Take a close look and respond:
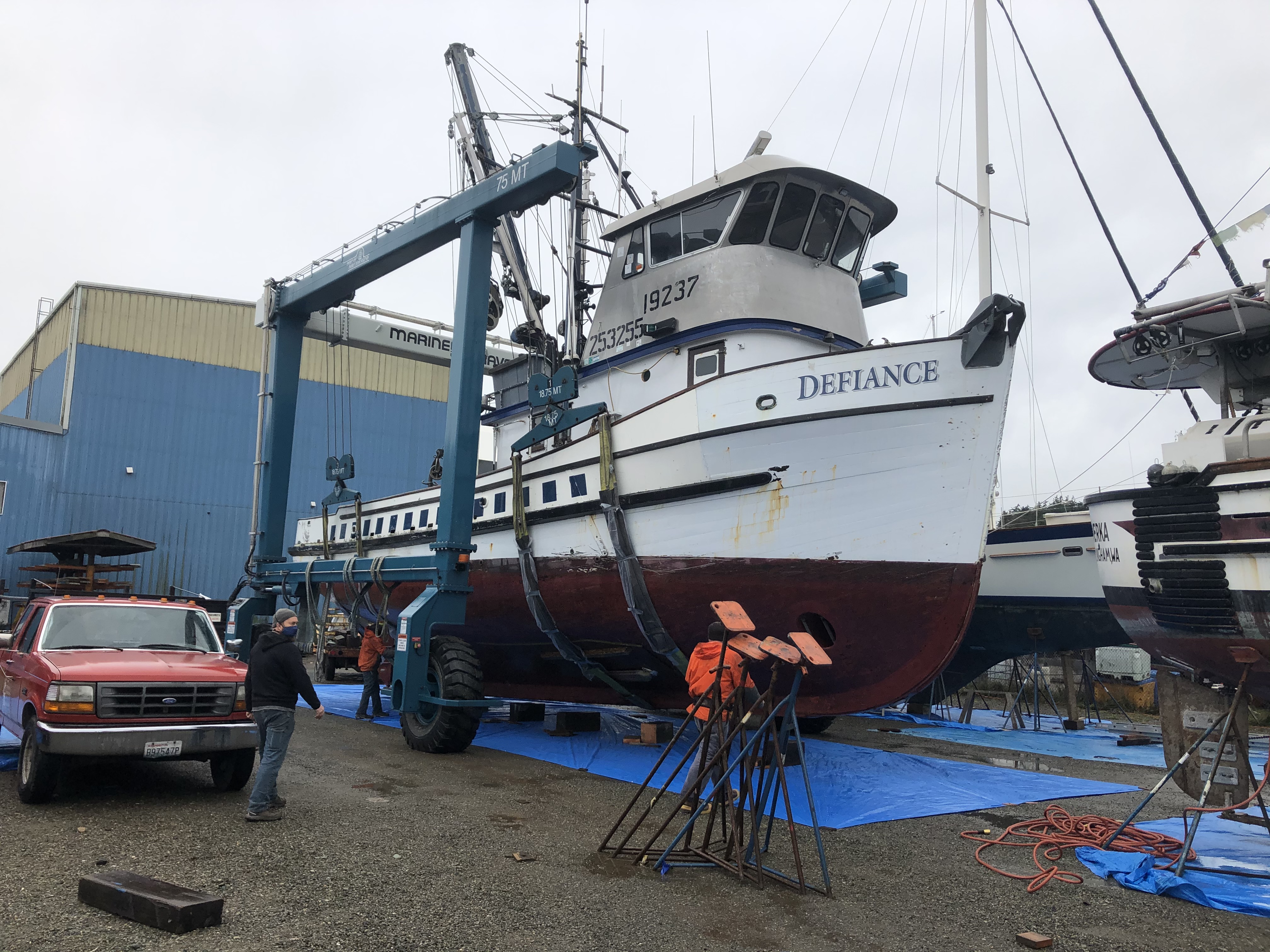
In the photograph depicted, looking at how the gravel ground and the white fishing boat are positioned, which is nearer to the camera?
the gravel ground

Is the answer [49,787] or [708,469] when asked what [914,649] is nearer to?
[708,469]

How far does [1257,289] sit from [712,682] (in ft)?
16.6

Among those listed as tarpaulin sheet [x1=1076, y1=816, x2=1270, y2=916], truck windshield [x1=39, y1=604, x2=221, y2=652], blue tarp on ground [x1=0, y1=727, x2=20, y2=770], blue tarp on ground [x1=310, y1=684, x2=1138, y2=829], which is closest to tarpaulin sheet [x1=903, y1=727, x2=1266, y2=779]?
blue tarp on ground [x1=310, y1=684, x2=1138, y2=829]

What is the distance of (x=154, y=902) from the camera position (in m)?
3.76

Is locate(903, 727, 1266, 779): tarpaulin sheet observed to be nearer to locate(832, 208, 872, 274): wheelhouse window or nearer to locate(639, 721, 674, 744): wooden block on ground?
locate(639, 721, 674, 744): wooden block on ground

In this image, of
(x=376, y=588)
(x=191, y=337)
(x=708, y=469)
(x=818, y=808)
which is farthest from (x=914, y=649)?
(x=191, y=337)

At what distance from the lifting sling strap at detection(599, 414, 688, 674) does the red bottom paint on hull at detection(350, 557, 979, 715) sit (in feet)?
0.30

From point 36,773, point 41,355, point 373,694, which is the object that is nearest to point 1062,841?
point 36,773

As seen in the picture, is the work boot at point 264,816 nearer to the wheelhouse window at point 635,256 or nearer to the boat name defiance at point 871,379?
the boat name defiance at point 871,379

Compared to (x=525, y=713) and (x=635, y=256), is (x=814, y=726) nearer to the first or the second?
(x=525, y=713)

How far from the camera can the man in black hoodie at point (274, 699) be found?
574cm

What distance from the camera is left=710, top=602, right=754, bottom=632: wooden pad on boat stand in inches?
203

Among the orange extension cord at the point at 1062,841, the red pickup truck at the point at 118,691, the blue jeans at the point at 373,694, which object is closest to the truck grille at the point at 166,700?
the red pickup truck at the point at 118,691

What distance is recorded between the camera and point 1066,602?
41.0ft
